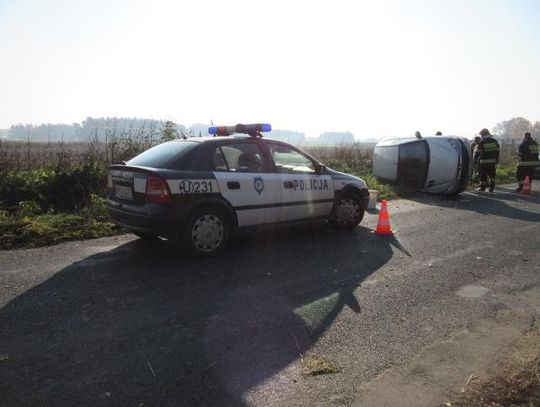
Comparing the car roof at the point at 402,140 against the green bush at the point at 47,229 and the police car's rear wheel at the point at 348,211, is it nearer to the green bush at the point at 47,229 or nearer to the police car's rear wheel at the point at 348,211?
the police car's rear wheel at the point at 348,211

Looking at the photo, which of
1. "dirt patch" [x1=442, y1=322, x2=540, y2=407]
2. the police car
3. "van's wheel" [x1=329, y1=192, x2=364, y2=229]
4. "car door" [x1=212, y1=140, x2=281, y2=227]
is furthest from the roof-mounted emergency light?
"dirt patch" [x1=442, y1=322, x2=540, y2=407]

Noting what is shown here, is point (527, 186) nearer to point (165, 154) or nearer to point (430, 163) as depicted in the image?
point (430, 163)

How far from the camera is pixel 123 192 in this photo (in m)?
6.07

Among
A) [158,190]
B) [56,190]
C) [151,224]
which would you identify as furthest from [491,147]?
[56,190]

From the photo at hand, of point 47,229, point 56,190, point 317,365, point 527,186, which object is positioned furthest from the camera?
point 527,186

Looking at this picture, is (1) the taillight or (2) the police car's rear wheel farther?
(2) the police car's rear wheel

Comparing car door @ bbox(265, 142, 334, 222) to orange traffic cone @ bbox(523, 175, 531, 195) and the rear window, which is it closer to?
the rear window

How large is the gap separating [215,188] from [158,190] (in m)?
0.78

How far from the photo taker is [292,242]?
23.5 ft

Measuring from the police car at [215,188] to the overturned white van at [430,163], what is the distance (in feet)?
24.0

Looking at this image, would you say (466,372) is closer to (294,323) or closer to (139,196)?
(294,323)

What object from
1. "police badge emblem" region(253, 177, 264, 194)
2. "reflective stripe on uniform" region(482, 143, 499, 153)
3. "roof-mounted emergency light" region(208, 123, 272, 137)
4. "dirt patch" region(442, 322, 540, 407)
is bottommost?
"dirt patch" region(442, 322, 540, 407)

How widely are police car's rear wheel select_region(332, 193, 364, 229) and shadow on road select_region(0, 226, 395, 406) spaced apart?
62.8 inches

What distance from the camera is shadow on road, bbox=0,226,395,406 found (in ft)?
10.0
